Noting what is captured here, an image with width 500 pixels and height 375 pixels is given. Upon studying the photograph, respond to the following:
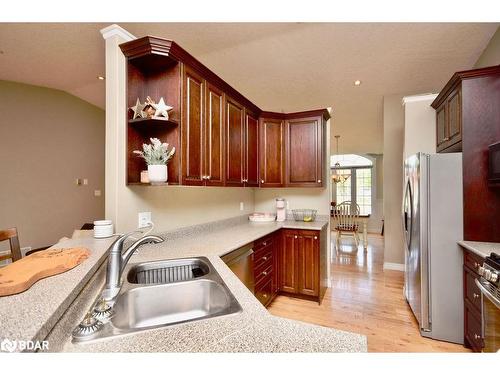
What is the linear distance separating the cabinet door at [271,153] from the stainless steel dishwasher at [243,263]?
1135 millimetres

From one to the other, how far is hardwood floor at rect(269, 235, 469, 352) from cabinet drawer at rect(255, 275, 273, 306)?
131 millimetres

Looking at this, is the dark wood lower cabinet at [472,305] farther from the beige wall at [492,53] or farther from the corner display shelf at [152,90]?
the corner display shelf at [152,90]

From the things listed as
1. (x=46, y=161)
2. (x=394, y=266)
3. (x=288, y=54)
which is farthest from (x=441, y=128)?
(x=46, y=161)

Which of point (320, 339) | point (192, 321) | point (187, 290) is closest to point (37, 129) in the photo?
point (187, 290)

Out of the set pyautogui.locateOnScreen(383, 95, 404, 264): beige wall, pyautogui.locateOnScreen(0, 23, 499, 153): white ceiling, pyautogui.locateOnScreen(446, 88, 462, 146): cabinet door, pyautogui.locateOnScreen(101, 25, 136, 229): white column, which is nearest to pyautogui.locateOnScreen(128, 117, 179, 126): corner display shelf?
pyautogui.locateOnScreen(101, 25, 136, 229): white column

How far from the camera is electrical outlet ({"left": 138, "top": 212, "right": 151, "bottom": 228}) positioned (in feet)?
6.08

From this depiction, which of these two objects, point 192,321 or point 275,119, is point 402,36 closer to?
point 275,119

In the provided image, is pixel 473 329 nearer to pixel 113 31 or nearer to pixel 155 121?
pixel 155 121

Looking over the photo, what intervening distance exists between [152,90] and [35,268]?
54.5 inches

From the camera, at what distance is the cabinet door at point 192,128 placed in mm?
1748

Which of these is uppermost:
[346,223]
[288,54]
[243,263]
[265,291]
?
[288,54]

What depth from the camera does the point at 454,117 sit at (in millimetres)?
2268
